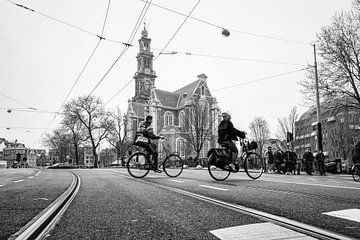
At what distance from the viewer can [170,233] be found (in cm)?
257

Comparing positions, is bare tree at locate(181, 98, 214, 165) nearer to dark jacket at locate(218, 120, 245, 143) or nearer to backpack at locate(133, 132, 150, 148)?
backpack at locate(133, 132, 150, 148)

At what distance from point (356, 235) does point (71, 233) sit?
2347 mm

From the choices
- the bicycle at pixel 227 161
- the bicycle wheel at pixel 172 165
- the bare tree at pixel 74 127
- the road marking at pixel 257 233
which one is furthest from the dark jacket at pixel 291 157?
the bare tree at pixel 74 127

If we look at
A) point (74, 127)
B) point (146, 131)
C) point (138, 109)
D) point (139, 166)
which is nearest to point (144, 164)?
point (139, 166)

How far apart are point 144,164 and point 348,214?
7963mm

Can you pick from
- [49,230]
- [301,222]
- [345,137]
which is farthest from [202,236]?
[345,137]

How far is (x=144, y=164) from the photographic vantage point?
10617mm

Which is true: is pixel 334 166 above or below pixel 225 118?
below

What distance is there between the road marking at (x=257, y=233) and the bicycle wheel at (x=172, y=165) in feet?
26.9

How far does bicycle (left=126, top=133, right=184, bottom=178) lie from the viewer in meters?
10.6

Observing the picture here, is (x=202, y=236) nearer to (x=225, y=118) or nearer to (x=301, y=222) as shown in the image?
(x=301, y=222)

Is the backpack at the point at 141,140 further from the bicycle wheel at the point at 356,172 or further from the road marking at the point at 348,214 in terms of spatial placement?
the bicycle wheel at the point at 356,172

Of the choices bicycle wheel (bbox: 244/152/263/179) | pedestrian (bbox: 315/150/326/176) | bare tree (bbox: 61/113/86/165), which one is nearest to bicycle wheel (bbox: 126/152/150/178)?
bicycle wheel (bbox: 244/152/263/179)

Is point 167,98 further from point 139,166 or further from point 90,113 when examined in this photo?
point 139,166
